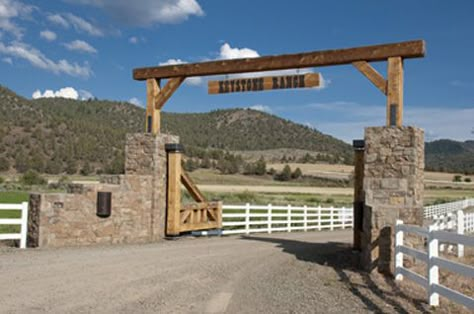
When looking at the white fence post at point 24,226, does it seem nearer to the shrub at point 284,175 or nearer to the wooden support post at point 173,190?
the wooden support post at point 173,190

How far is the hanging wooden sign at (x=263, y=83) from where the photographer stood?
13398 mm

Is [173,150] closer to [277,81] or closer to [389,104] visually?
[277,81]

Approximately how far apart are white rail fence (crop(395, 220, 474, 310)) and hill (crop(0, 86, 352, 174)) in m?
52.1

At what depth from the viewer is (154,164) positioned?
14.8 meters

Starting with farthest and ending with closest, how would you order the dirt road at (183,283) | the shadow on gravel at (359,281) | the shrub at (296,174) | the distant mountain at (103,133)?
the shrub at (296,174), the distant mountain at (103,133), the shadow on gravel at (359,281), the dirt road at (183,283)

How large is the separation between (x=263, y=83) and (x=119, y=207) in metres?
4.90

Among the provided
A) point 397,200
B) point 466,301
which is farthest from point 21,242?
point 466,301

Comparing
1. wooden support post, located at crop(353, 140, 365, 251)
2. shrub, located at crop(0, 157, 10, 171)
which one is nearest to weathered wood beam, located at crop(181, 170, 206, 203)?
wooden support post, located at crop(353, 140, 365, 251)

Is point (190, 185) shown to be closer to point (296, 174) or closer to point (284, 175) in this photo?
point (284, 175)

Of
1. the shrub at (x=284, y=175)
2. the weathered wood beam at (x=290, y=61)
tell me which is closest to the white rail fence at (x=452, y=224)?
the weathered wood beam at (x=290, y=61)

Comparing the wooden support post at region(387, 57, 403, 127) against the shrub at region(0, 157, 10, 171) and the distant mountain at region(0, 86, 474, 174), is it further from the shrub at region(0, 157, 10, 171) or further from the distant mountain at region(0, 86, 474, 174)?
the shrub at region(0, 157, 10, 171)

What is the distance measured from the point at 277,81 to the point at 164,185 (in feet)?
14.3

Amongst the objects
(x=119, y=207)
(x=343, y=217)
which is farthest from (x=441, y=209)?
(x=119, y=207)

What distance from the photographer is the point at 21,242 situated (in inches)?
468
